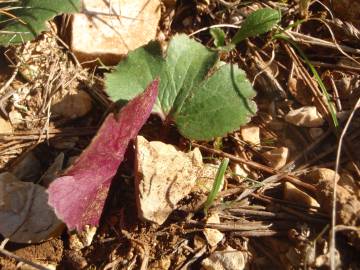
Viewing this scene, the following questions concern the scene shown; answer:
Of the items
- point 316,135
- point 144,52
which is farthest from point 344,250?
point 144,52

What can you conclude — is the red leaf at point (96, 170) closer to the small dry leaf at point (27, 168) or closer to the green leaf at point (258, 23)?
the small dry leaf at point (27, 168)

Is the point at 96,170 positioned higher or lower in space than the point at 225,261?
higher

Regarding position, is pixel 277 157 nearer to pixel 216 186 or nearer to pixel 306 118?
pixel 306 118

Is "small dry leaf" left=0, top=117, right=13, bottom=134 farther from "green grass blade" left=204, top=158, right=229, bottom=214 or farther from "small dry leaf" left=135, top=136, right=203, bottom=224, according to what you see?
"green grass blade" left=204, top=158, right=229, bottom=214

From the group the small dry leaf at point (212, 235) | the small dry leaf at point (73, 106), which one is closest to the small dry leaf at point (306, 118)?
Answer: the small dry leaf at point (212, 235)

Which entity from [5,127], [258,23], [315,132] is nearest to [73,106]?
[5,127]

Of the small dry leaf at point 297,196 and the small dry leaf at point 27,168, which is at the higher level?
the small dry leaf at point 297,196
